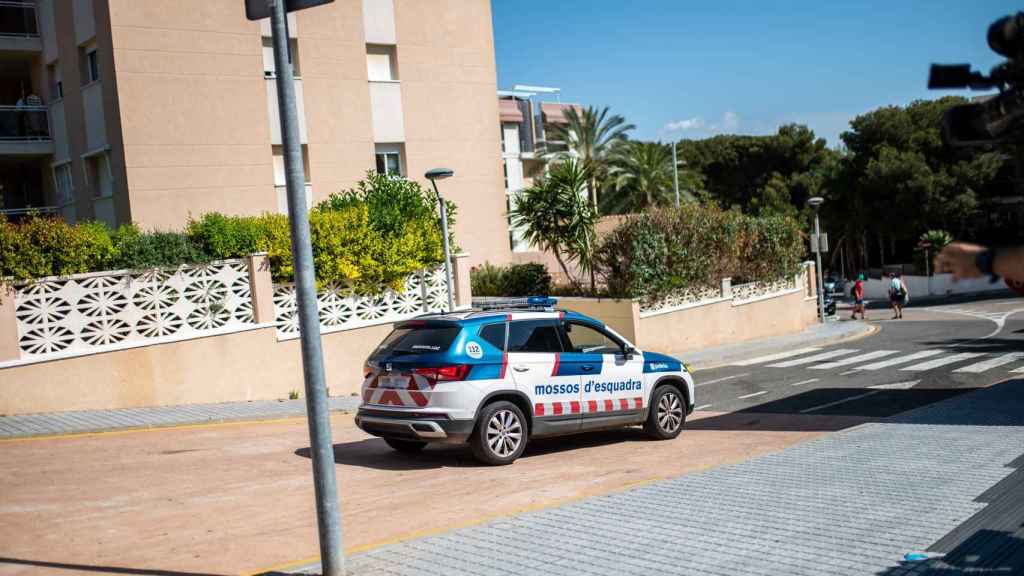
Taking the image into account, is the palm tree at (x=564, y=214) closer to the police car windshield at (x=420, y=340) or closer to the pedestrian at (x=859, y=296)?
the pedestrian at (x=859, y=296)

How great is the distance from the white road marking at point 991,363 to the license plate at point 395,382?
1445cm

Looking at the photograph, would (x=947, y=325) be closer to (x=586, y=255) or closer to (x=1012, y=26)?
(x=586, y=255)

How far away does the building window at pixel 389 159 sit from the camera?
28.2 m

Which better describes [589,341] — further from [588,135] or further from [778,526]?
[588,135]

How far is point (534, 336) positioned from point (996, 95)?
23.7ft

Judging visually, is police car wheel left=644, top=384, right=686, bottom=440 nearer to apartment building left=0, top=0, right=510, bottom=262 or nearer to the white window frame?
apartment building left=0, top=0, right=510, bottom=262

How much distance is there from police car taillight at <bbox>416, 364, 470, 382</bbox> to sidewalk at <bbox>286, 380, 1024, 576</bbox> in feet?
8.21

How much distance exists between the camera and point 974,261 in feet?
12.9

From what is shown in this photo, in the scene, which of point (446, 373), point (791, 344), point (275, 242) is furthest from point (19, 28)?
point (791, 344)

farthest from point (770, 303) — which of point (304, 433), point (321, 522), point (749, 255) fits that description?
point (321, 522)

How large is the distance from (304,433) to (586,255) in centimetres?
1525

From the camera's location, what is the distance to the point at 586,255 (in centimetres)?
2719

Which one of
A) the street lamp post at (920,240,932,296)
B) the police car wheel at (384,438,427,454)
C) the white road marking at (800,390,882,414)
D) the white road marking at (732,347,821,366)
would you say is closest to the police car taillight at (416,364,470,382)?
the police car wheel at (384,438,427,454)

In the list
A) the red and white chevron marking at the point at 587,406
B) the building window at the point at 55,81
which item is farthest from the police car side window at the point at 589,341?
the building window at the point at 55,81
